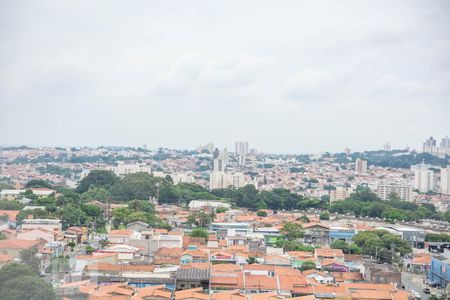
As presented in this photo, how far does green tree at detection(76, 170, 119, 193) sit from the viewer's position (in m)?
16.8

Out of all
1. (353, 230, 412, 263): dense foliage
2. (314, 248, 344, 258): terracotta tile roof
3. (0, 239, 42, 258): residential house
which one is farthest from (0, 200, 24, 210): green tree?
(353, 230, 412, 263): dense foliage

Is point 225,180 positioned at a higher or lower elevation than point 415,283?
higher

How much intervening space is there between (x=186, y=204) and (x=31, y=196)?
164 inches

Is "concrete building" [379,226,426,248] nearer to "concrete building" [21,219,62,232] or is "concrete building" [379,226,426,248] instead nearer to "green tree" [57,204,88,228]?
"green tree" [57,204,88,228]

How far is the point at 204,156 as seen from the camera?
39.2 metres

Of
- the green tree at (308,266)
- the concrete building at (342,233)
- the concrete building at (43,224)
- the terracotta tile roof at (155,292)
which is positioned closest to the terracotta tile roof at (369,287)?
the green tree at (308,266)

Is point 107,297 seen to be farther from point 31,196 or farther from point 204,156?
point 204,156

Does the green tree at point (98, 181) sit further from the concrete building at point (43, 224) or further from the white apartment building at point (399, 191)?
the white apartment building at point (399, 191)

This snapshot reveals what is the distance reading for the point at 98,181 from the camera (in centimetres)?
1714

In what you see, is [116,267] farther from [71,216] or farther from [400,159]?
[400,159]

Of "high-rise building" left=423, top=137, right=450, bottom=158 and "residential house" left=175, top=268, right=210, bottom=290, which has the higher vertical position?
"high-rise building" left=423, top=137, right=450, bottom=158

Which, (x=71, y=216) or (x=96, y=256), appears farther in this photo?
(x=71, y=216)

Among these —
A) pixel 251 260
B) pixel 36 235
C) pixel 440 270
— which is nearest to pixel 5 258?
pixel 36 235

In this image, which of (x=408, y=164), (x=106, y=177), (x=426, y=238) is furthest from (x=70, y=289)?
(x=408, y=164)
